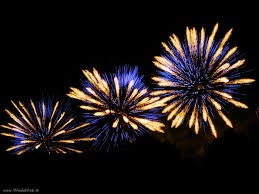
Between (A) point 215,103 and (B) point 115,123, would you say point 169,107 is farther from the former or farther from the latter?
(B) point 115,123

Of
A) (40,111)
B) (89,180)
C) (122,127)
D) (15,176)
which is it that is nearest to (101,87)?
(122,127)

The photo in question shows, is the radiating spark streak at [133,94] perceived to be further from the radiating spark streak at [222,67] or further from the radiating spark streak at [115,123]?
the radiating spark streak at [222,67]

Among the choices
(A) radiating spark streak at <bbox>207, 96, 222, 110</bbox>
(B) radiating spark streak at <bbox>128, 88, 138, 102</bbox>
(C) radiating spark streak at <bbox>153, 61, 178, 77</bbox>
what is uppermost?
(C) radiating spark streak at <bbox>153, 61, 178, 77</bbox>

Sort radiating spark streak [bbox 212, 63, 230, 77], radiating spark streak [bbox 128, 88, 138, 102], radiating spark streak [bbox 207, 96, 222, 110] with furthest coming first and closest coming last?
radiating spark streak [bbox 128, 88, 138, 102] < radiating spark streak [bbox 207, 96, 222, 110] < radiating spark streak [bbox 212, 63, 230, 77]

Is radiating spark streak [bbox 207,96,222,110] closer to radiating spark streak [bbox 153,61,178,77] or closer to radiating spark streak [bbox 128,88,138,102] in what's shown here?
radiating spark streak [bbox 153,61,178,77]

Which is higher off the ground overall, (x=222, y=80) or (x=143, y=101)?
(x=143, y=101)

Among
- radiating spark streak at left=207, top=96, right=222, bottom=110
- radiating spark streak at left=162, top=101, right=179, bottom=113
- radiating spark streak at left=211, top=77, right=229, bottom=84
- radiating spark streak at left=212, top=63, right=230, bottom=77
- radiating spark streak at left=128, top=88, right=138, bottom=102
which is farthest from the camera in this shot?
radiating spark streak at left=128, top=88, right=138, bottom=102

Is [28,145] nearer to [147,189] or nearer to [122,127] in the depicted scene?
[122,127]

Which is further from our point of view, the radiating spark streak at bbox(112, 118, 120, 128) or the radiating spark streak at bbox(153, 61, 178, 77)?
the radiating spark streak at bbox(112, 118, 120, 128)

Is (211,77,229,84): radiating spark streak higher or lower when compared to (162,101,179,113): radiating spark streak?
higher

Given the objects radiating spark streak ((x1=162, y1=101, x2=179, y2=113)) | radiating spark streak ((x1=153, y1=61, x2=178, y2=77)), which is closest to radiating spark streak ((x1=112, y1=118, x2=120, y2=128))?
radiating spark streak ((x1=162, y1=101, x2=179, y2=113))

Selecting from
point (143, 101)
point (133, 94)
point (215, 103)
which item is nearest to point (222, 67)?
point (215, 103)
